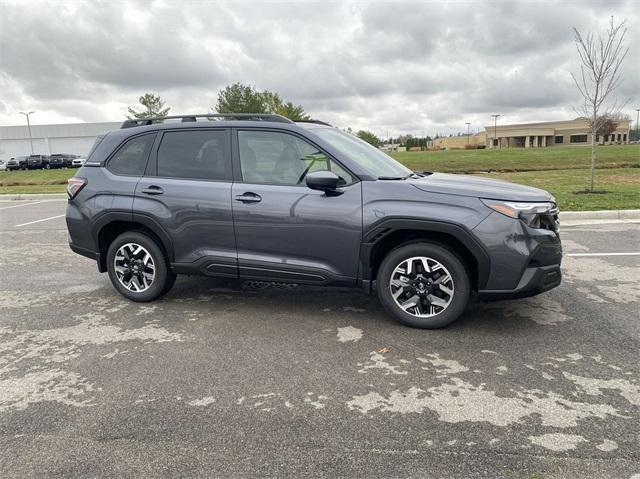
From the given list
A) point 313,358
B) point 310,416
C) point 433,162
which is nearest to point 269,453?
point 310,416

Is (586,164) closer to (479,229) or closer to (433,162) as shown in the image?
(433,162)

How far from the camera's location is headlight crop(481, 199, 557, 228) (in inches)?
152

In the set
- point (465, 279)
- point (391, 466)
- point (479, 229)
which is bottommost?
A: point (391, 466)

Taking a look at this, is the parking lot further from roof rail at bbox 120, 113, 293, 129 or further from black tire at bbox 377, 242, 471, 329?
roof rail at bbox 120, 113, 293, 129

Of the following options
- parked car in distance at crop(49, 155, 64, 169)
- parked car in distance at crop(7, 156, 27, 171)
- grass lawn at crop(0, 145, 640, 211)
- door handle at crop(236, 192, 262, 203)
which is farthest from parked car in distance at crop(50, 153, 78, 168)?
door handle at crop(236, 192, 262, 203)

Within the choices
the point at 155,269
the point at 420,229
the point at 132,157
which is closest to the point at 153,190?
the point at 132,157

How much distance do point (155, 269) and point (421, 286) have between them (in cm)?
266

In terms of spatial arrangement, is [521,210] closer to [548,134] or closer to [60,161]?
[60,161]

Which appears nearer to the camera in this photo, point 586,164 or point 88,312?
point 88,312

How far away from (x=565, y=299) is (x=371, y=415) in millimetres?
2985

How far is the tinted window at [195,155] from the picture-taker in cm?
467

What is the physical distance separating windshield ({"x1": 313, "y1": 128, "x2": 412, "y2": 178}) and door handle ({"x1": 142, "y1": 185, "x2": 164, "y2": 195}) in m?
1.63

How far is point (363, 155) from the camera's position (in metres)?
4.73

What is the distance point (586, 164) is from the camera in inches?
1157
